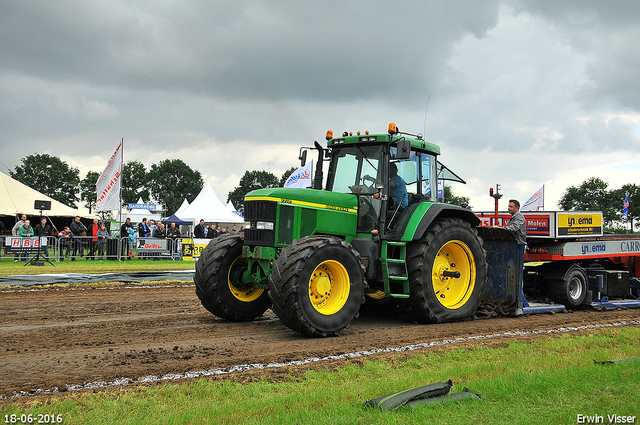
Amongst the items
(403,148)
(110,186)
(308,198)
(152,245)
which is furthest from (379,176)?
(110,186)

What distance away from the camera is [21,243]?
18531 mm

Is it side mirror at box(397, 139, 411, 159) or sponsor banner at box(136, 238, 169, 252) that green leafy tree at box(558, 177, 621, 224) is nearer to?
sponsor banner at box(136, 238, 169, 252)

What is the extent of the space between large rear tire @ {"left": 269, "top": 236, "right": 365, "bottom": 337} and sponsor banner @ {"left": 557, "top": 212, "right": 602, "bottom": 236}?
492 cm

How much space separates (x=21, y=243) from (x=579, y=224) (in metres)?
17.0

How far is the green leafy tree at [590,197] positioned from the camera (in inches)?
2539

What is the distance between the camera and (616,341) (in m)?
6.84

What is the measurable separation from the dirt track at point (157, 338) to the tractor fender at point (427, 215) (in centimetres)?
134

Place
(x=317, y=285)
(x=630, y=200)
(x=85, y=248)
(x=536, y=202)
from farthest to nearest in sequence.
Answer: (x=630, y=200), (x=536, y=202), (x=85, y=248), (x=317, y=285)

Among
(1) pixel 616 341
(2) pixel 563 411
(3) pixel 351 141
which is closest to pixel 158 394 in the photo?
(2) pixel 563 411

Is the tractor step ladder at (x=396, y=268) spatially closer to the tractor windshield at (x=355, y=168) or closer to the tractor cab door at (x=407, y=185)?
the tractor cab door at (x=407, y=185)

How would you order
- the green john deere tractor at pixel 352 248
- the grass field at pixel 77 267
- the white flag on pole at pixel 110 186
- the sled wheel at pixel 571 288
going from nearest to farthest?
the green john deere tractor at pixel 352 248 → the sled wheel at pixel 571 288 → the grass field at pixel 77 267 → the white flag on pole at pixel 110 186

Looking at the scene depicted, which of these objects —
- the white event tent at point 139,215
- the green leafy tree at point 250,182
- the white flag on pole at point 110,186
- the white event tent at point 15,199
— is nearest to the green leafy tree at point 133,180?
the green leafy tree at point 250,182

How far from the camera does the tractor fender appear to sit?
25.7 ft

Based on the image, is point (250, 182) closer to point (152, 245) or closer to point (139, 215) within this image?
point (139, 215)
